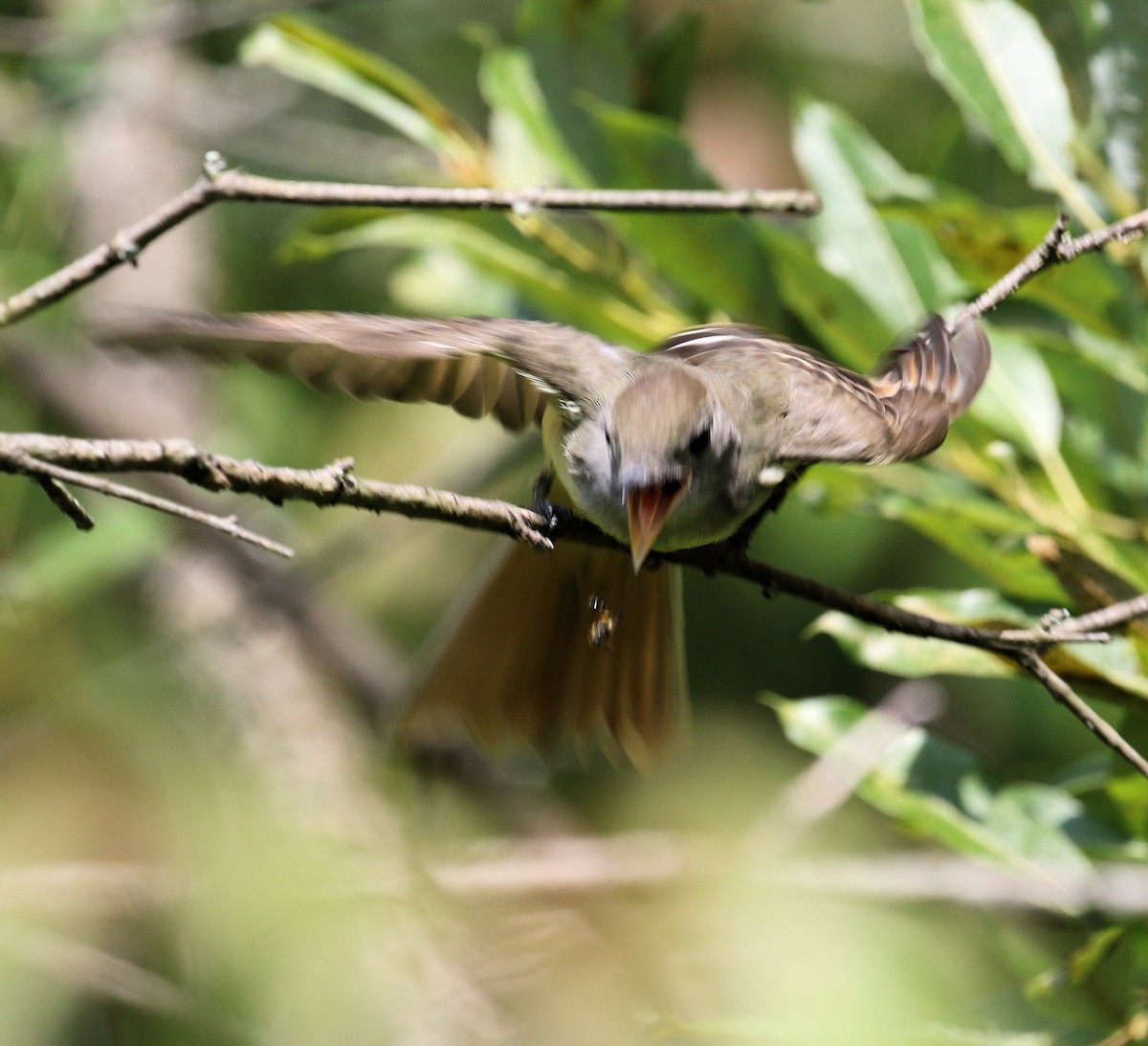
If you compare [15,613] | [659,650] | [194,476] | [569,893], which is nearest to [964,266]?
[659,650]

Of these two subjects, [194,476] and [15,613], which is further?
[15,613]

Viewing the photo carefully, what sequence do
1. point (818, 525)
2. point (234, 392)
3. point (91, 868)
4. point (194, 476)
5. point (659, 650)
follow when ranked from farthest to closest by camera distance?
point (234, 392) → point (818, 525) → point (91, 868) → point (659, 650) → point (194, 476)

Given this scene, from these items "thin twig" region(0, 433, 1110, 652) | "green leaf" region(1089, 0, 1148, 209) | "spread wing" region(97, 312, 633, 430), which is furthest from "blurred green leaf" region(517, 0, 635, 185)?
"thin twig" region(0, 433, 1110, 652)

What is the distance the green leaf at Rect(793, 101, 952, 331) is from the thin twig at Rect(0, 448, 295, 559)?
1347mm

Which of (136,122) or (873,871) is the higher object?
(136,122)

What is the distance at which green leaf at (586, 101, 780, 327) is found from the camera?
239cm

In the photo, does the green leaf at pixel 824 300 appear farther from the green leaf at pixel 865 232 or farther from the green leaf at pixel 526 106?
the green leaf at pixel 526 106

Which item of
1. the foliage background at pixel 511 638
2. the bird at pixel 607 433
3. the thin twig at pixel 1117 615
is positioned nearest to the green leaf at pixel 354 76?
the foliage background at pixel 511 638

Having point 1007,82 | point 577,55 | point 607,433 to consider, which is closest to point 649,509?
point 607,433

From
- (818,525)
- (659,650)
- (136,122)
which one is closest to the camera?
(659,650)

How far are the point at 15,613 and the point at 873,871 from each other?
1.91 meters

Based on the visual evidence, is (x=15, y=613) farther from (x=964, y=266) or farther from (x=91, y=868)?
(x=964, y=266)

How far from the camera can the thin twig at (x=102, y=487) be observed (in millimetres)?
1426

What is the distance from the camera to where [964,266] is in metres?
2.25
